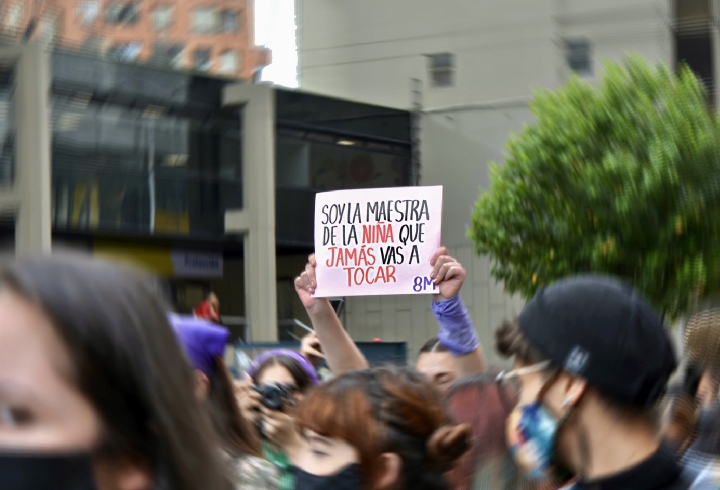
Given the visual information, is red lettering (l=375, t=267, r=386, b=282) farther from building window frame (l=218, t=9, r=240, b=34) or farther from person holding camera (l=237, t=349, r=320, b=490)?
building window frame (l=218, t=9, r=240, b=34)

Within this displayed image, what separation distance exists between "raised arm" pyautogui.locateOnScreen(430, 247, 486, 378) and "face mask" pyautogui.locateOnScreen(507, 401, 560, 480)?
1545 mm

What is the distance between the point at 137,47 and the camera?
23719 millimetres

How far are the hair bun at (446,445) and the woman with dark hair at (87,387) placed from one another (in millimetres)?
1326

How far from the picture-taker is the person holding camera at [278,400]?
324 cm

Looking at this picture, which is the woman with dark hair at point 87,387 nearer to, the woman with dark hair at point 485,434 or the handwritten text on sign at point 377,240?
the woman with dark hair at point 485,434

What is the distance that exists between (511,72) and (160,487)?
27.0 metres

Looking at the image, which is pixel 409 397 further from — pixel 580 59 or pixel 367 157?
pixel 580 59

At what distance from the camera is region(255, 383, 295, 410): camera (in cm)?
348

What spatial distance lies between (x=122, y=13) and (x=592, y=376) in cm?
2763

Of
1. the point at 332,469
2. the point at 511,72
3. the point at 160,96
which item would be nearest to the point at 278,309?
the point at 160,96

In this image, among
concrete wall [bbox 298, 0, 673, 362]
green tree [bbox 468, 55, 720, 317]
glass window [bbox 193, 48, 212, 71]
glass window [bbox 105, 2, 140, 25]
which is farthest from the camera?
glass window [bbox 193, 48, 212, 71]

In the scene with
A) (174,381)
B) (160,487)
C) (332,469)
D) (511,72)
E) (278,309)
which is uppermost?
(511,72)

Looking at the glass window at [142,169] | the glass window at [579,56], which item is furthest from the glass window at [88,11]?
the glass window at [579,56]

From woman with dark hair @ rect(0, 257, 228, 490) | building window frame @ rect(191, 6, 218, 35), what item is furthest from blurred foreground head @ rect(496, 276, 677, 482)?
building window frame @ rect(191, 6, 218, 35)
